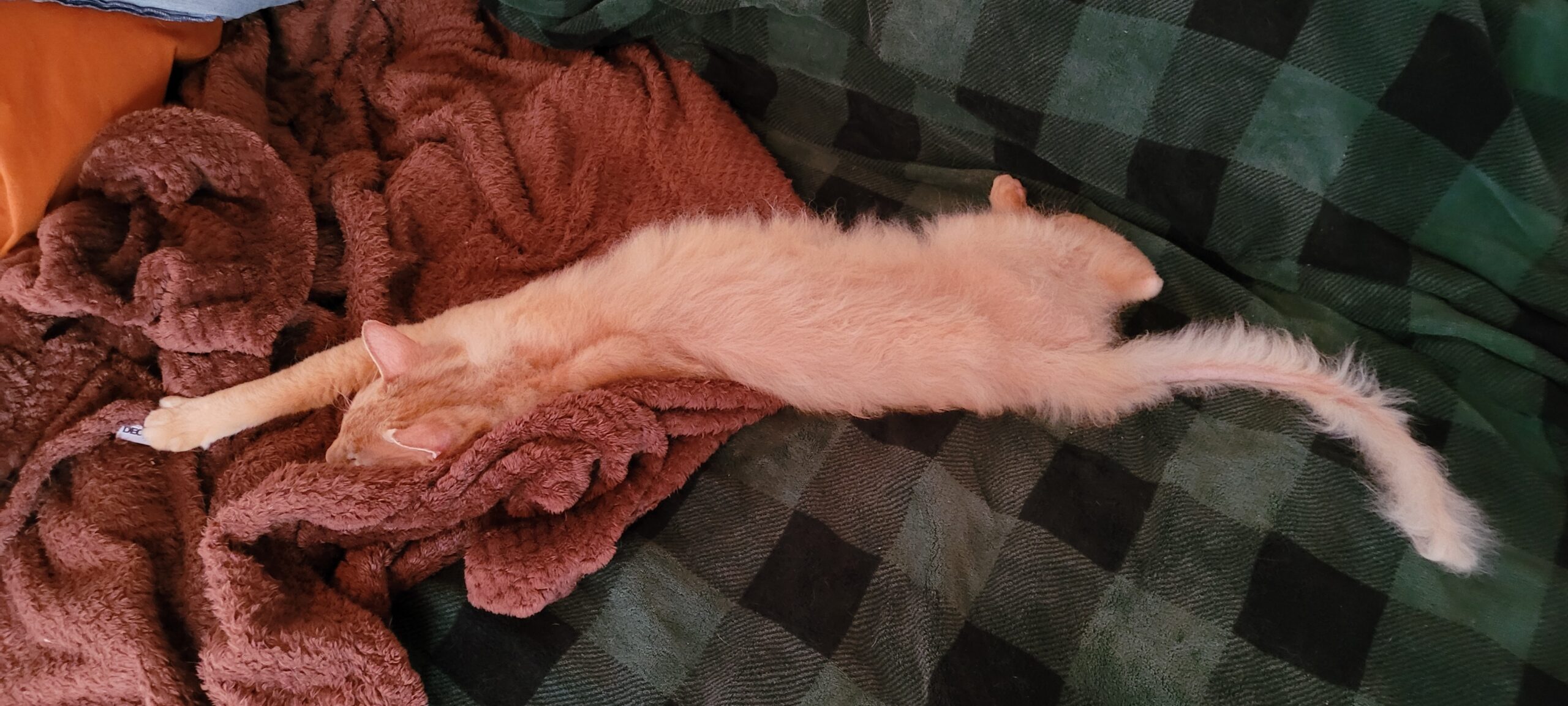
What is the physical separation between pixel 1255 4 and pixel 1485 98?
390 mm

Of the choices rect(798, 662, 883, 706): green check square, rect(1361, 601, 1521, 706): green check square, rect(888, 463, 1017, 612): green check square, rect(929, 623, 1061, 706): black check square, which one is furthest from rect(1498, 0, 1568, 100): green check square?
rect(798, 662, 883, 706): green check square

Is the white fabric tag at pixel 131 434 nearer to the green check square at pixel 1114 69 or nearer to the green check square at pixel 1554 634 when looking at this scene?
the green check square at pixel 1114 69

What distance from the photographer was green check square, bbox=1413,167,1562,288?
133cm

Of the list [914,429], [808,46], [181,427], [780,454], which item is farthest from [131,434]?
[808,46]

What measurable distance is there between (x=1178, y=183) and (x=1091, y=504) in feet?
2.10

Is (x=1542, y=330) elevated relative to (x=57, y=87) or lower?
elevated

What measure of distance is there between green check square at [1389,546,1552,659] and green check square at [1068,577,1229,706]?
0.31 metres

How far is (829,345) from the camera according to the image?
1457 mm

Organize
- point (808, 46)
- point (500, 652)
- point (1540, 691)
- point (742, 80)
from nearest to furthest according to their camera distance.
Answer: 1. point (1540, 691)
2. point (500, 652)
3. point (808, 46)
4. point (742, 80)

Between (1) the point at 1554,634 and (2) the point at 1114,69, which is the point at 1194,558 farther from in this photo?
(2) the point at 1114,69


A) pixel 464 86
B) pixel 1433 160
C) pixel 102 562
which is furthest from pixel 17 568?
pixel 1433 160

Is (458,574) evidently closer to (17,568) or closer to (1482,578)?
(17,568)

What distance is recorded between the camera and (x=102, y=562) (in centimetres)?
127

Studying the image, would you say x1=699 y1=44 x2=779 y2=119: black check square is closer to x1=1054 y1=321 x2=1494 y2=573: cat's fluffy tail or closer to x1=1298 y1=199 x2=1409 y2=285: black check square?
x1=1054 y1=321 x2=1494 y2=573: cat's fluffy tail
